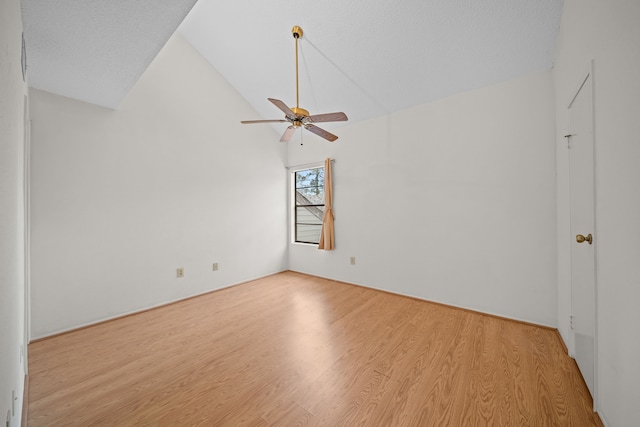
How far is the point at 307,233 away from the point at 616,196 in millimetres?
4220

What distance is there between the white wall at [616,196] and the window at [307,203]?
366 centimetres

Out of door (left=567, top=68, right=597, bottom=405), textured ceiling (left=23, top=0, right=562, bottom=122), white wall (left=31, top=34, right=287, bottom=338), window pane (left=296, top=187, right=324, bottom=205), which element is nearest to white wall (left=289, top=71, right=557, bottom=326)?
textured ceiling (left=23, top=0, right=562, bottom=122)

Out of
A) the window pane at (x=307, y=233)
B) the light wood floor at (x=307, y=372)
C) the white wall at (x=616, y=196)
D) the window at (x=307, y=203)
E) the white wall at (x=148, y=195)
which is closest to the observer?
the white wall at (x=616, y=196)

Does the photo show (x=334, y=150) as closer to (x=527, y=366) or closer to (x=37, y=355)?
(x=527, y=366)

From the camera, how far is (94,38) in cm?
163

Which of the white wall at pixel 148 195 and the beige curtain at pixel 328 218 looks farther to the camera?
the beige curtain at pixel 328 218

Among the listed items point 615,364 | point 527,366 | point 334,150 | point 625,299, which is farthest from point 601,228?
point 334,150

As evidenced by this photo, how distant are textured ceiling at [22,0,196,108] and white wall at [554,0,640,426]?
2.27 meters

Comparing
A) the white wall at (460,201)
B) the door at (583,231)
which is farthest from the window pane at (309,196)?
the door at (583,231)

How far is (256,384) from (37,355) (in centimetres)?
194

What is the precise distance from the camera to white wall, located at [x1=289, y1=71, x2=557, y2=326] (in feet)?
7.70

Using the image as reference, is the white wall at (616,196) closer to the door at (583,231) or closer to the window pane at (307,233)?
the door at (583,231)

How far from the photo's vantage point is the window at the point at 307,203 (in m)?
4.70

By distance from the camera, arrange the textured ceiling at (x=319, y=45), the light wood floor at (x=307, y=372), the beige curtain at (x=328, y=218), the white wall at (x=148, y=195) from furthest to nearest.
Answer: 1. the beige curtain at (x=328, y=218)
2. the white wall at (x=148, y=195)
3. the textured ceiling at (x=319, y=45)
4. the light wood floor at (x=307, y=372)
